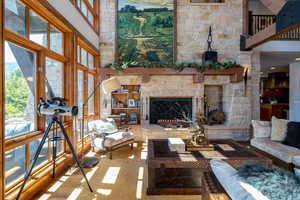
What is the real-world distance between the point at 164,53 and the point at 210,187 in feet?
14.9

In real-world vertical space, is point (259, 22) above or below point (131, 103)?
above

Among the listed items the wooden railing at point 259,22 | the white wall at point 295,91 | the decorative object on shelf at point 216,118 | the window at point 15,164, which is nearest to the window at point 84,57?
the window at point 15,164

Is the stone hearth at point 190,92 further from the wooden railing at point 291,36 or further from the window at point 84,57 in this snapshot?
the wooden railing at point 291,36

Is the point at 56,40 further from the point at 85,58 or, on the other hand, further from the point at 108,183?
the point at 108,183

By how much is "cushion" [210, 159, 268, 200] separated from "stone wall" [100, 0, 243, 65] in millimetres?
4309

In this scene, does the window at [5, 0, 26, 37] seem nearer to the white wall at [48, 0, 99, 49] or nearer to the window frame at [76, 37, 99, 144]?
the white wall at [48, 0, 99, 49]

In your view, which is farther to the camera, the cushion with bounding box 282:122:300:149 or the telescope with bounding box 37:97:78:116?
the cushion with bounding box 282:122:300:149

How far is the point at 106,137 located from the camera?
12.0 feet

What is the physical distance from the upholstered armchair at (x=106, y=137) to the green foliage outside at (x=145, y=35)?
6.90 ft

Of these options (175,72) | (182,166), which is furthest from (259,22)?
(182,166)

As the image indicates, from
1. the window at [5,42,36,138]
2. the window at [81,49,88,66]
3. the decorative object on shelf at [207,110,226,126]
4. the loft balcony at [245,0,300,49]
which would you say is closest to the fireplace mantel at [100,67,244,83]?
the window at [81,49,88,66]

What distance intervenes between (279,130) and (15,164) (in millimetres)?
3923

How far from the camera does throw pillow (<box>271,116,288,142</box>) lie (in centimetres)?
313

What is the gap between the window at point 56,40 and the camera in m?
2.96
